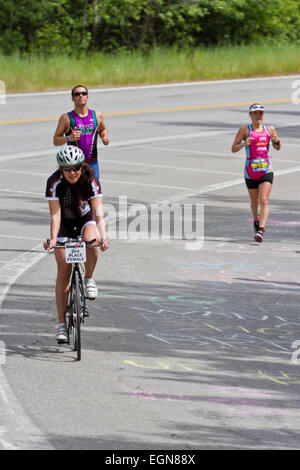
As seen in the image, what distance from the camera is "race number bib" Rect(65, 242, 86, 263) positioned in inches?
332

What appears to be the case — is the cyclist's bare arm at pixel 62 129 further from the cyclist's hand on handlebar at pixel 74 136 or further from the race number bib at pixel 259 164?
the race number bib at pixel 259 164

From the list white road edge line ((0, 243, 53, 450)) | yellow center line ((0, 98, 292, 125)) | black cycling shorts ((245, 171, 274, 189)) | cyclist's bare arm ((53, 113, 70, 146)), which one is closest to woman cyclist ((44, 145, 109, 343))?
white road edge line ((0, 243, 53, 450))

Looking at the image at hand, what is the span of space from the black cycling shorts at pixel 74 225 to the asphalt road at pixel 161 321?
0.98 metres

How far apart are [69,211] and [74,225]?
133 mm

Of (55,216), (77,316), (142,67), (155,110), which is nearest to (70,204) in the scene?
(55,216)

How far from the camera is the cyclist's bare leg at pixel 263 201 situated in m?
13.5

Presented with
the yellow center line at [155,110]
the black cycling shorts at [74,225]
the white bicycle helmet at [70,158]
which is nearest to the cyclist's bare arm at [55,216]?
the black cycling shorts at [74,225]

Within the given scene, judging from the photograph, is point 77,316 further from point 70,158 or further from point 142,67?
point 142,67

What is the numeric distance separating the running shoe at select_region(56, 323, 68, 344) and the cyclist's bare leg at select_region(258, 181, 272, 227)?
17.4 feet

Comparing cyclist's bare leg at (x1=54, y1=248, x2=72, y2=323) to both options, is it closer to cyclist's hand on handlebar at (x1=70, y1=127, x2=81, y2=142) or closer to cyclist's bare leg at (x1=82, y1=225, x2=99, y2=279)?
cyclist's bare leg at (x1=82, y1=225, x2=99, y2=279)

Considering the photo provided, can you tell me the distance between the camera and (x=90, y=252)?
9016mm

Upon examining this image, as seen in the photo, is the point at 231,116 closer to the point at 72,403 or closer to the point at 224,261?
the point at 224,261

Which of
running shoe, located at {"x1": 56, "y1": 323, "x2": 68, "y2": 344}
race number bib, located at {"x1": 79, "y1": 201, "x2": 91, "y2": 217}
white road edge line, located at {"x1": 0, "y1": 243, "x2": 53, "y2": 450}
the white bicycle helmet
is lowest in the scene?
white road edge line, located at {"x1": 0, "y1": 243, "x2": 53, "y2": 450}
